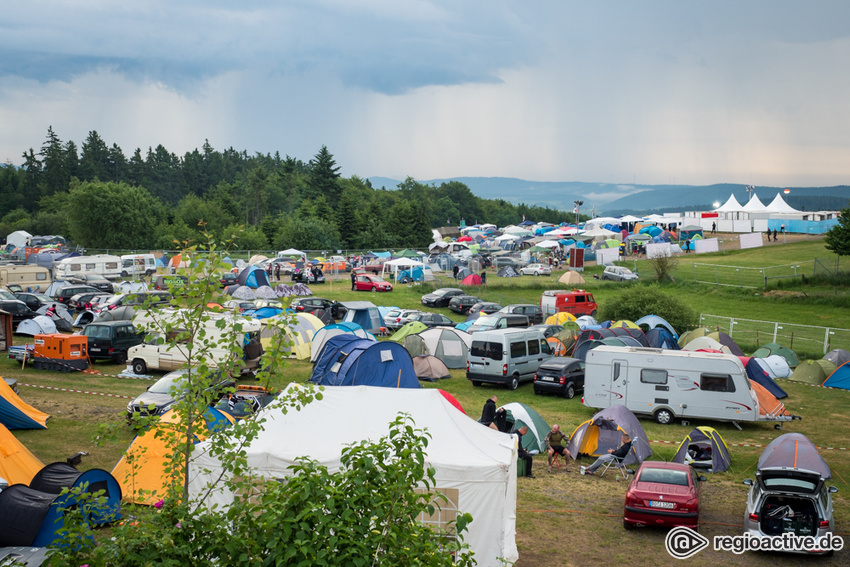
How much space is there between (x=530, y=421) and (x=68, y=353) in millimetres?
14906

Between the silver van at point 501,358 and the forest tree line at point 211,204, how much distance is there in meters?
13.8

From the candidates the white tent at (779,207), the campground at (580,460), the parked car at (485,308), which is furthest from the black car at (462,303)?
the white tent at (779,207)

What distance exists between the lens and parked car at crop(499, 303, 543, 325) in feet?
105

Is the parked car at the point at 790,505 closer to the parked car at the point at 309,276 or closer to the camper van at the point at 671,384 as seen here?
the camper van at the point at 671,384

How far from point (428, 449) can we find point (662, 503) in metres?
3.95

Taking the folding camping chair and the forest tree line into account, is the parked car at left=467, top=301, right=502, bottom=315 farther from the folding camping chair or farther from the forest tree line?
the folding camping chair

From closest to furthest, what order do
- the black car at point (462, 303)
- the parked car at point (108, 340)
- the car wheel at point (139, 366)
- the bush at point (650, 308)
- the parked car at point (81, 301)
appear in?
1. the car wheel at point (139, 366)
2. the parked car at point (108, 340)
3. the bush at point (650, 308)
4. the parked car at point (81, 301)
5. the black car at point (462, 303)

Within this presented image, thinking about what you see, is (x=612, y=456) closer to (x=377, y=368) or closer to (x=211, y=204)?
(x=377, y=368)

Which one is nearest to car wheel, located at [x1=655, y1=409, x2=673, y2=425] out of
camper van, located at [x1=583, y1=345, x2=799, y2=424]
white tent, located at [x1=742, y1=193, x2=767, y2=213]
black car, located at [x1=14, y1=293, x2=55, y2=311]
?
camper van, located at [x1=583, y1=345, x2=799, y2=424]

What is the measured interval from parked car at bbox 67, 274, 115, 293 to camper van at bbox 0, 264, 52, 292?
4.60 ft

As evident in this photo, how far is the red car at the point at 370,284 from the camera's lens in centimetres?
4138

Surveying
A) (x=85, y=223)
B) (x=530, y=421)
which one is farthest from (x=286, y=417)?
(x=85, y=223)

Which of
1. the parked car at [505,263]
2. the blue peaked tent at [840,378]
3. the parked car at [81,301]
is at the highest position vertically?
the parked car at [505,263]

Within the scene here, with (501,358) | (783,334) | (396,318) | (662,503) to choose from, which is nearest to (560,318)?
(396,318)
